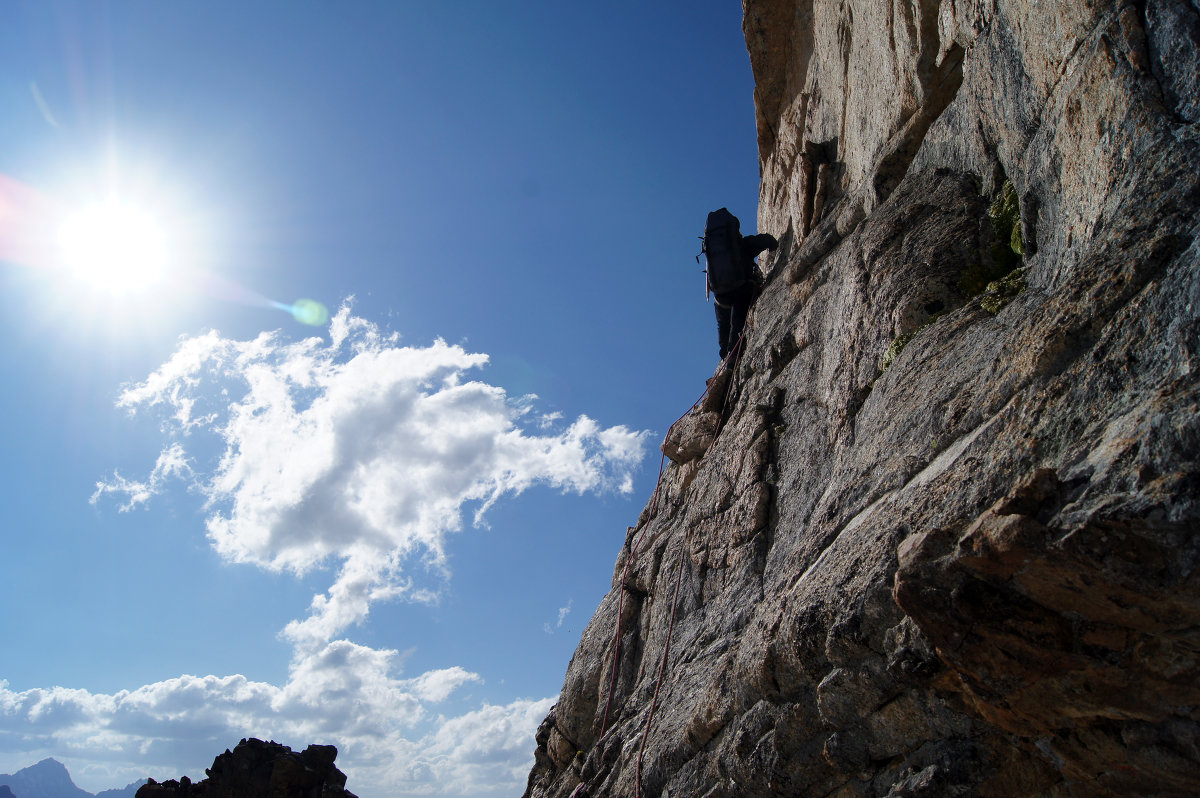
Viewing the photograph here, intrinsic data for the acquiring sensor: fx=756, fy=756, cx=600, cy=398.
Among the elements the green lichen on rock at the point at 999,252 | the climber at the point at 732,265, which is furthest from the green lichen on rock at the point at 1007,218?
the climber at the point at 732,265

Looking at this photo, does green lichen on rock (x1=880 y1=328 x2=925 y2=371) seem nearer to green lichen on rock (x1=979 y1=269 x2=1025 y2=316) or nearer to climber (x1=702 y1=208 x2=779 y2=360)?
green lichen on rock (x1=979 y1=269 x2=1025 y2=316)

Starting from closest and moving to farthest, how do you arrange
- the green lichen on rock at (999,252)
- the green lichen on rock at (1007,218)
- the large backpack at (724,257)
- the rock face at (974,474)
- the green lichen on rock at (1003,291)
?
the rock face at (974,474) < the green lichen on rock at (1003,291) < the green lichen on rock at (1007,218) < the green lichen on rock at (999,252) < the large backpack at (724,257)

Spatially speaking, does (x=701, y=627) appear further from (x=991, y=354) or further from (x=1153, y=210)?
(x=1153, y=210)

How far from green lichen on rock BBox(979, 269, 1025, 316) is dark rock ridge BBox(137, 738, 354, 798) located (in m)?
34.2

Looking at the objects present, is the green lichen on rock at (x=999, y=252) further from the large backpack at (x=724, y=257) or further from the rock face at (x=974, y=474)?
the large backpack at (x=724, y=257)

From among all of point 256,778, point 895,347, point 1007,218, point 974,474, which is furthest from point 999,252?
point 256,778

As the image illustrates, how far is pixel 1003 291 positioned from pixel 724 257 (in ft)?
32.4

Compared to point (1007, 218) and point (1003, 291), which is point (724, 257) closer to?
point (1007, 218)

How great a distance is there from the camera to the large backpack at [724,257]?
54.2ft

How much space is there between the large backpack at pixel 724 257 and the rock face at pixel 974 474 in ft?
15.9

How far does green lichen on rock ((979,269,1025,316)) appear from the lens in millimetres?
6887

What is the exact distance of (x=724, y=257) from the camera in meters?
16.6

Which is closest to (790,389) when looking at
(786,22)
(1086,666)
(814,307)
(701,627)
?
(814,307)

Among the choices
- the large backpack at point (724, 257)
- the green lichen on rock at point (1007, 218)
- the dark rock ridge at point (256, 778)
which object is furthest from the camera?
the dark rock ridge at point (256, 778)
